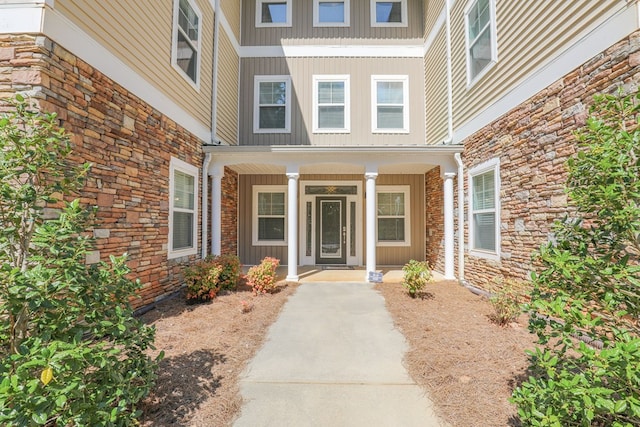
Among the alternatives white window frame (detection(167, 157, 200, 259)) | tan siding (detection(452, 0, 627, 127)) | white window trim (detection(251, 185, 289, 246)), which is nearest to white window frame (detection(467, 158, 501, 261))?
tan siding (detection(452, 0, 627, 127))

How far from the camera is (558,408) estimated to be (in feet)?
5.24

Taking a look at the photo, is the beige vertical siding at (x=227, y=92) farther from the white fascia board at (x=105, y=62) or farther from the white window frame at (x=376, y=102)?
the white window frame at (x=376, y=102)

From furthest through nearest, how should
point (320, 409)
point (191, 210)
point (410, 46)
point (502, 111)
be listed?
point (410, 46) → point (191, 210) → point (502, 111) → point (320, 409)

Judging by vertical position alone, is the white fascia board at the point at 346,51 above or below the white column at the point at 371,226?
above

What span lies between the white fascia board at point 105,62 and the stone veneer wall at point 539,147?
5.43 m

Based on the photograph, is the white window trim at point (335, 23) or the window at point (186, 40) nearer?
the window at point (186, 40)

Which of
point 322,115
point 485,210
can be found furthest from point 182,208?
point 485,210

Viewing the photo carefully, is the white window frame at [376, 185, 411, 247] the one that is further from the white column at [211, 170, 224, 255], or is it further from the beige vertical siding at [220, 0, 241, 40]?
the beige vertical siding at [220, 0, 241, 40]

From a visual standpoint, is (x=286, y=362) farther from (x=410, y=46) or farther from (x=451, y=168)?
(x=410, y=46)

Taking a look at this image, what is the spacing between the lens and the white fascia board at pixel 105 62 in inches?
120

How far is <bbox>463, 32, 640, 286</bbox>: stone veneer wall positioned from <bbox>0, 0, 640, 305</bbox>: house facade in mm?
24

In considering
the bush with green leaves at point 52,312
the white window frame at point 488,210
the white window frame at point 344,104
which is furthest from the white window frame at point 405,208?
the bush with green leaves at point 52,312

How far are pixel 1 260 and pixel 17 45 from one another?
2.53m

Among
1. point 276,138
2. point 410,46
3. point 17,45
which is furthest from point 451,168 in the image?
point 17,45
